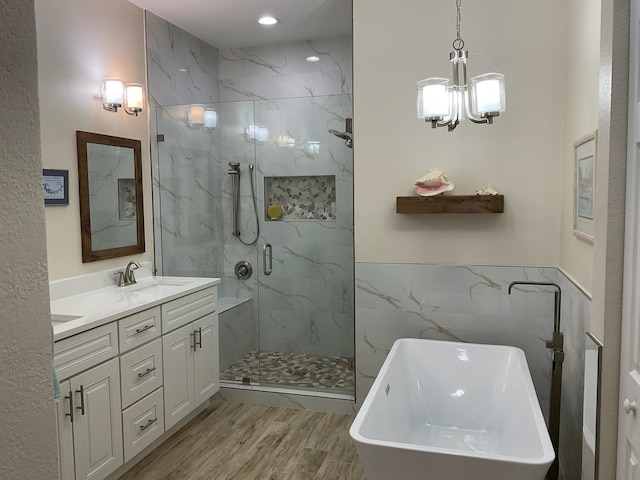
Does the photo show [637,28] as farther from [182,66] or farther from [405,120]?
[182,66]

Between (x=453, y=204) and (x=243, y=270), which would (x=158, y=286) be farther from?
(x=453, y=204)

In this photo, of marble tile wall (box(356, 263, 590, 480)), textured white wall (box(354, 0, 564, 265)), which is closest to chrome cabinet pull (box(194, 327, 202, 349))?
marble tile wall (box(356, 263, 590, 480))

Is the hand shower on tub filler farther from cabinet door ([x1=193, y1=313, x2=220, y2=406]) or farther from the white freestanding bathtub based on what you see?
the white freestanding bathtub

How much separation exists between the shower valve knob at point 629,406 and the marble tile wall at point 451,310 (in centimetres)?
154

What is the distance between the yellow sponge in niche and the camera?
13.9 ft

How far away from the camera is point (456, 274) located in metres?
3.39

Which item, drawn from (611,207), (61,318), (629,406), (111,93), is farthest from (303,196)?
(629,406)

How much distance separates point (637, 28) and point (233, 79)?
3883 millimetres

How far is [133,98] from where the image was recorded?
364cm

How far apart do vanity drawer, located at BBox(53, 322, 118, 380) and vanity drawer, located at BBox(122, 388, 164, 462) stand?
0.40 metres

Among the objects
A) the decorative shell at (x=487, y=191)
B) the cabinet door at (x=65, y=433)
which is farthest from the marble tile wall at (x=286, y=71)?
the cabinet door at (x=65, y=433)

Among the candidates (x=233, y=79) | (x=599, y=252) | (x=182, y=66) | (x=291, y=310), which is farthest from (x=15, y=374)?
(x=233, y=79)

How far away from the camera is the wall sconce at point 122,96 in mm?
3438

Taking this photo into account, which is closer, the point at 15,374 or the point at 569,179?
the point at 15,374
